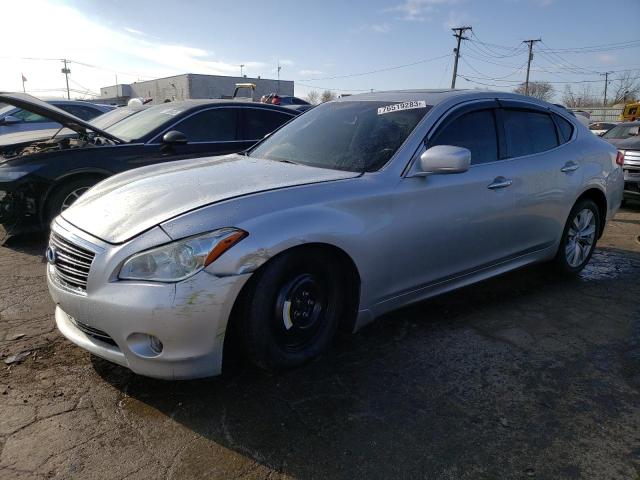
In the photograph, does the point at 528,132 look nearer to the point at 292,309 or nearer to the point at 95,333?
the point at 292,309

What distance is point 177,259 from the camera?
91.3 inches

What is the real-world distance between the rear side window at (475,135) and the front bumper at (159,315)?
6.10 feet

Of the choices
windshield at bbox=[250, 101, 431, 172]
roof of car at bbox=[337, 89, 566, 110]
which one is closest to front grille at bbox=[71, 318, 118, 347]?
windshield at bbox=[250, 101, 431, 172]

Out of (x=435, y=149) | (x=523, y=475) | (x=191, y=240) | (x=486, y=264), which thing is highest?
(x=435, y=149)

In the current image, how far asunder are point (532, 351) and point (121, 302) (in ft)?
8.11

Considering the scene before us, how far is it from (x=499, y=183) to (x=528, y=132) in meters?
0.78

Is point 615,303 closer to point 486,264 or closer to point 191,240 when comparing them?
point 486,264

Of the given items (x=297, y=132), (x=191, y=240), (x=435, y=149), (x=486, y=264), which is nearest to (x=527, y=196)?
(x=486, y=264)

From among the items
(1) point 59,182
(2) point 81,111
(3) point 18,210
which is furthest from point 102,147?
(2) point 81,111

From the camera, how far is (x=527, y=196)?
3.80 metres

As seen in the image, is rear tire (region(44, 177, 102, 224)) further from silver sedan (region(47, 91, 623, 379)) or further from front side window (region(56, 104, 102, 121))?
front side window (region(56, 104, 102, 121))

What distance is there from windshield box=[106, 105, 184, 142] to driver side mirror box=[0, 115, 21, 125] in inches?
178

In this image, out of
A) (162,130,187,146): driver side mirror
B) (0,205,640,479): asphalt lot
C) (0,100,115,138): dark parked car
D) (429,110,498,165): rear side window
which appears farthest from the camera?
(0,100,115,138): dark parked car

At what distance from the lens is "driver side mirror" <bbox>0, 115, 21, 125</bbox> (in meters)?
9.42
